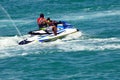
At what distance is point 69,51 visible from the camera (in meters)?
29.0

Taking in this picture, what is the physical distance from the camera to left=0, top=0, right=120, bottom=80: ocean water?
81.5ft

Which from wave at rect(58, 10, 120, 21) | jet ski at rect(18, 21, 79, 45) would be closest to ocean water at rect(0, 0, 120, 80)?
wave at rect(58, 10, 120, 21)

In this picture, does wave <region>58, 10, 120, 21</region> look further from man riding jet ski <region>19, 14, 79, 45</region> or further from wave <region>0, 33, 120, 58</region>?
wave <region>0, 33, 120, 58</region>

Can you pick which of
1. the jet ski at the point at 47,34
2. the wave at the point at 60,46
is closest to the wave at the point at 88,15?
the jet ski at the point at 47,34

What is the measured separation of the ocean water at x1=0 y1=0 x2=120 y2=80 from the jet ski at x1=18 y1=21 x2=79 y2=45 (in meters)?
0.36

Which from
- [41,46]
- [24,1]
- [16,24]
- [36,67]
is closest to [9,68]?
[36,67]

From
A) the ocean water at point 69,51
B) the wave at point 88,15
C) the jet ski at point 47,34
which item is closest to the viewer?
Answer: the ocean water at point 69,51

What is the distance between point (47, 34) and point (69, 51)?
4317mm

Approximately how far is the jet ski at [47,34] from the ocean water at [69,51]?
36 cm

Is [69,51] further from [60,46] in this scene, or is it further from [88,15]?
[88,15]

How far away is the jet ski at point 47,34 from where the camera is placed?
3183 cm

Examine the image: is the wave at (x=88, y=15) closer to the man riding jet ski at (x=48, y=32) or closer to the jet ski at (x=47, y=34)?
the jet ski at (x=47, y=34)

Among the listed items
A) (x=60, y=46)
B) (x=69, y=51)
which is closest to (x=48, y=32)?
(x=60, y=46)

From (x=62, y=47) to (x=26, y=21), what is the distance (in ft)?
43.1
